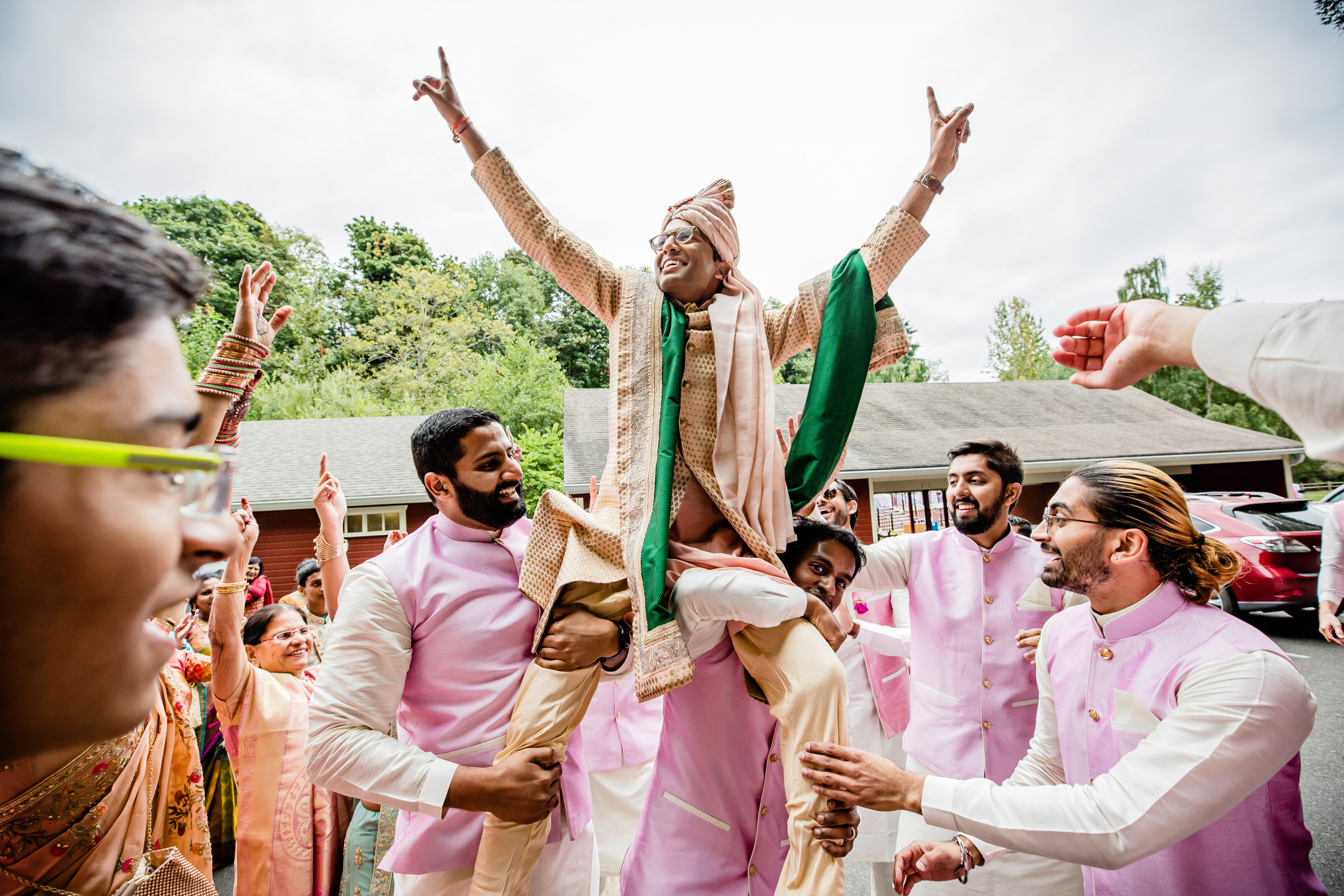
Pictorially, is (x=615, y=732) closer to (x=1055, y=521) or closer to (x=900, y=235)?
(x=1055, y=521)

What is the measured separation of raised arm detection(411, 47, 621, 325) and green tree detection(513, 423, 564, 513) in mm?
12658

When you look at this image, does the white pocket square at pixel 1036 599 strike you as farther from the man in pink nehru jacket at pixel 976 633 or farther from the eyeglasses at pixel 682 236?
the eyeglasses at pixel 682 236

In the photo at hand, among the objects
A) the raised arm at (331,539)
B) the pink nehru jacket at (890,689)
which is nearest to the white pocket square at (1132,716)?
the pink nehru jacket at (890,689)

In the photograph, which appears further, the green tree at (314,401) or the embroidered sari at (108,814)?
the green tree at (314,401)

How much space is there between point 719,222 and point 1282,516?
1161 cm

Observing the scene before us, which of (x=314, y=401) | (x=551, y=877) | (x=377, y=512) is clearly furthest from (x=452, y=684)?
(x=314, y=401)

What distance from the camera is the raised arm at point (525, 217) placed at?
7.03 feet

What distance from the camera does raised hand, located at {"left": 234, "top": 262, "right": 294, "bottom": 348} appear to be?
1721mm

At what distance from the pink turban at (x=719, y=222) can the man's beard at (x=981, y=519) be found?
184 cm

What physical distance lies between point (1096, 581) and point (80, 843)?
3106 mm

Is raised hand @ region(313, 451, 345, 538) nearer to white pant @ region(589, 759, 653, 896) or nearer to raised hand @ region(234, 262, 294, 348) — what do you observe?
raised hand @ region(234, 262, 294, 348)

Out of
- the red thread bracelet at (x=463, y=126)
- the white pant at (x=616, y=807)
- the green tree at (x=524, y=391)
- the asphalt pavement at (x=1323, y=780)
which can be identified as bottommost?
the asphalt pavement at (x=1323, y=780)

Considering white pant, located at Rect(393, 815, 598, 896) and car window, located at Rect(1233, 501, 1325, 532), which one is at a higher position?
car window, located at Rect(1233, 501, 1325, 532)

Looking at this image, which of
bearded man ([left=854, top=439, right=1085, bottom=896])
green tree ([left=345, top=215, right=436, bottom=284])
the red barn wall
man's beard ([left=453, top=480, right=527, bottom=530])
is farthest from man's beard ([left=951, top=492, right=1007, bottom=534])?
green tree ([left=345, top=215, right=436, bottom=284])
